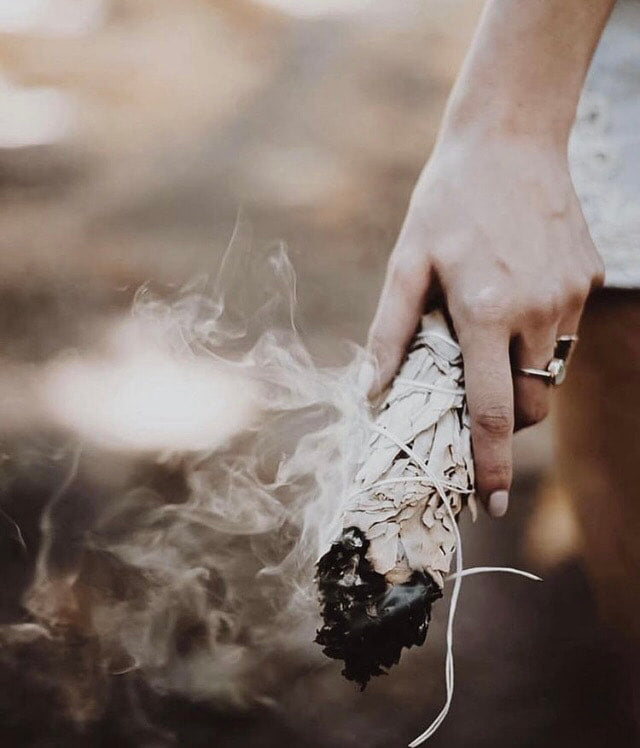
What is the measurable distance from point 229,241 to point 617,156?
358mm

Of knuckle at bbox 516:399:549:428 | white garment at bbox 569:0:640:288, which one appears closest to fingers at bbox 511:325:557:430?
knuckle at bbox 516:399:549:428

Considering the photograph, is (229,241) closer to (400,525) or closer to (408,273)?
(408,273)

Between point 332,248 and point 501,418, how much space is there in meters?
0.34

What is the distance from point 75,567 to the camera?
0.67m

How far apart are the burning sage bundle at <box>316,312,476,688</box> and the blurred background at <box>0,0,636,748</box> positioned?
0.68 ft

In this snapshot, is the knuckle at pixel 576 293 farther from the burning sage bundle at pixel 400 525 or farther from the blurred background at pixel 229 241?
the blurred background at pixel 229 241

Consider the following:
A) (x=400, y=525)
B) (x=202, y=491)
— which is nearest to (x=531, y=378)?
(x=400, y=525)

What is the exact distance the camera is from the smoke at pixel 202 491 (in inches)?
25.7

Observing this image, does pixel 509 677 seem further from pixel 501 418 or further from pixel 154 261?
pixel 154 261

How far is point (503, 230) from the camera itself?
22.0 inches

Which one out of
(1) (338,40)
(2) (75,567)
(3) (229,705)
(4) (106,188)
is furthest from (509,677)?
(1) (338,40)

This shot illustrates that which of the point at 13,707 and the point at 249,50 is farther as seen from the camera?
the point at 249,50

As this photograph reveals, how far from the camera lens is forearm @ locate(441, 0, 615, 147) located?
0.58 meters

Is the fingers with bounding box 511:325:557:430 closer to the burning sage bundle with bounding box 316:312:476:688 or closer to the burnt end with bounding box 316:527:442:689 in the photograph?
the burning sage bundle with bounding box 316:312:476:688
